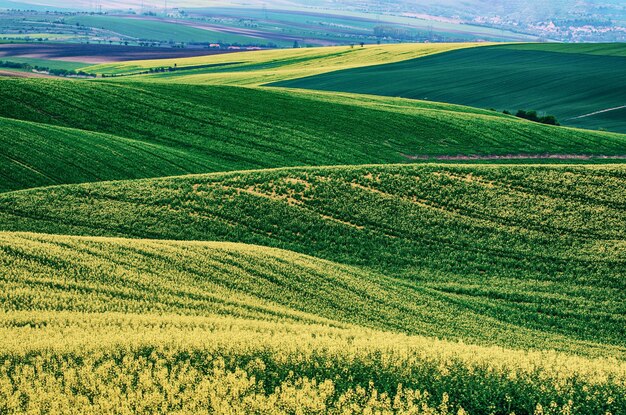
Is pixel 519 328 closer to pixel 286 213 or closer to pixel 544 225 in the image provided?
pixel 544 225

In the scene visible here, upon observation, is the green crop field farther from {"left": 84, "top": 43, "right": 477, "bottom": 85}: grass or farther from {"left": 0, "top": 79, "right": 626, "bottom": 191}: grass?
{"left": 84, "top": 43, "right": 477, "bottom": 85}: grass

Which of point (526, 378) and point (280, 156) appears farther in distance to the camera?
point (280, 156)

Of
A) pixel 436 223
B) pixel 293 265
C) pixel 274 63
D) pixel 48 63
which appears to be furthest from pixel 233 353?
pixel 48 63

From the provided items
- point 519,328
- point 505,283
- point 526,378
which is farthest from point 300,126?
point 526,378

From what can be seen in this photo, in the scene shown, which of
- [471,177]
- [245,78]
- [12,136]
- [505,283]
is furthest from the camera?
[245,78]

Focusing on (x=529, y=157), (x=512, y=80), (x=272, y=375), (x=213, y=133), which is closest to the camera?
(x=272, y=375)

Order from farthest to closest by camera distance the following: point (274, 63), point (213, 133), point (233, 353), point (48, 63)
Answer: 1. point (274, 63)
2. point (48, 63)
3. point (213, 133)
4. point (233, 353)

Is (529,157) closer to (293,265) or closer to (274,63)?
(293,265)

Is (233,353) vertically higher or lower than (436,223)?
lower
